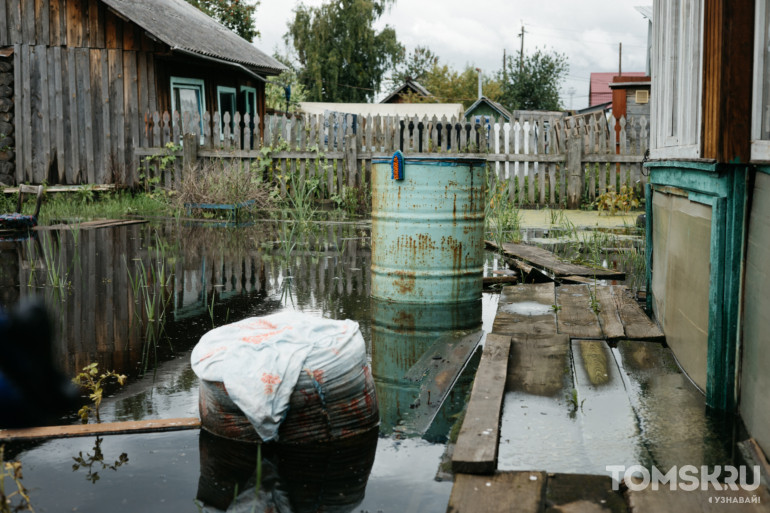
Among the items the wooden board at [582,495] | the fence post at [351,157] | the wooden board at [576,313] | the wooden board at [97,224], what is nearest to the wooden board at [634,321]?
the wooden board at [576,313]

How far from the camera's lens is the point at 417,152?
1456cm

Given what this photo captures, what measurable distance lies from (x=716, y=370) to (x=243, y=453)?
1967 mm

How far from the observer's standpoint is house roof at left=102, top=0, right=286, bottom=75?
603 inches

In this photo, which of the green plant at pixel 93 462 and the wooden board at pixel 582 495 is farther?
the green plant at pixel 93 462

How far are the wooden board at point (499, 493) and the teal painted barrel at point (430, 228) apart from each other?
10.4ft

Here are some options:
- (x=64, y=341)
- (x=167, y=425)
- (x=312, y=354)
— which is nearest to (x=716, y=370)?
(x=312, y=354)

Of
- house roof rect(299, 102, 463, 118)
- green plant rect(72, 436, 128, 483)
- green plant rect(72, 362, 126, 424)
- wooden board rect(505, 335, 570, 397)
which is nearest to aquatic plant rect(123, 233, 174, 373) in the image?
green plant rect(72, 362, 126, 424)

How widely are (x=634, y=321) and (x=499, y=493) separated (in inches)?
110

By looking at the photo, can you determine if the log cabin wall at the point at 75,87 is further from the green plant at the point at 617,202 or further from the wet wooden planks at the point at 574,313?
the wet wooden planks at the point at 574,313

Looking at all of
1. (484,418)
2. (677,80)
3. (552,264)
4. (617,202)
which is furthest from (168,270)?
(617,202)

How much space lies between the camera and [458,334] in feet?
16.3

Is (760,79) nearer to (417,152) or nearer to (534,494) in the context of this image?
(534,494)

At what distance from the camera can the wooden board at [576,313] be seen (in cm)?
484

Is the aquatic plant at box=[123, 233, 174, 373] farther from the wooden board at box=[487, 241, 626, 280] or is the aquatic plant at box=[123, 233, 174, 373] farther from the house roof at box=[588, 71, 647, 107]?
the house roof at box=[588, 71, 647, 107]
